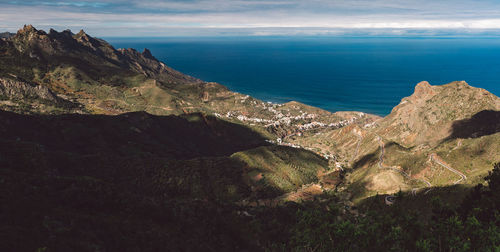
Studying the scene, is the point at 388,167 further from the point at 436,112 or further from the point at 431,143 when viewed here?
the point at 436,112

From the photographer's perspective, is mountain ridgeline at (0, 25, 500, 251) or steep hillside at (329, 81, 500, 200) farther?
steep hillside at (329, 81, 500, 200)

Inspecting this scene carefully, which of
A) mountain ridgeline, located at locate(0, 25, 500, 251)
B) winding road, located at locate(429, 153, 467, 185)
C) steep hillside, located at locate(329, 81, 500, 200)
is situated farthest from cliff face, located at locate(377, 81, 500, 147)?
winding road, located at locate(429, 153, 467, 185)

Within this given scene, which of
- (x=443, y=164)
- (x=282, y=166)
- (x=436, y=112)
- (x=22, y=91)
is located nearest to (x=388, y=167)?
(x=443, y=164)

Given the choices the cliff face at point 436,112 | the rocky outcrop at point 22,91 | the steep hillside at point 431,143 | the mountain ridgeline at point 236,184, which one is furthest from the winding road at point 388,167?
the rocky outcrop at point 22,91

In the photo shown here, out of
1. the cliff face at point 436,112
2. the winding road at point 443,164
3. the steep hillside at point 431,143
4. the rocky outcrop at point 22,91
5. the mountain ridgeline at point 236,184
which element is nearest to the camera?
the mountain ridgeline at point 236,184

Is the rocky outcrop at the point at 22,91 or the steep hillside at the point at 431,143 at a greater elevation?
the rocky outcrop at the point at 22,91

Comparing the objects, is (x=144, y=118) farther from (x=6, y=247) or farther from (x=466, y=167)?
(x=466, y=167)

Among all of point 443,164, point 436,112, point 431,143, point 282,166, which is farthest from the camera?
point 436,112

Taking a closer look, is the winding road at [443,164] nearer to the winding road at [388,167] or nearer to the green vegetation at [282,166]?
the winding road at [388,167]

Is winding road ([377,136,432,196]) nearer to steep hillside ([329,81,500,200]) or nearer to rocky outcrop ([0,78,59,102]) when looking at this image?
steep hillside ([329,81,500,200])
